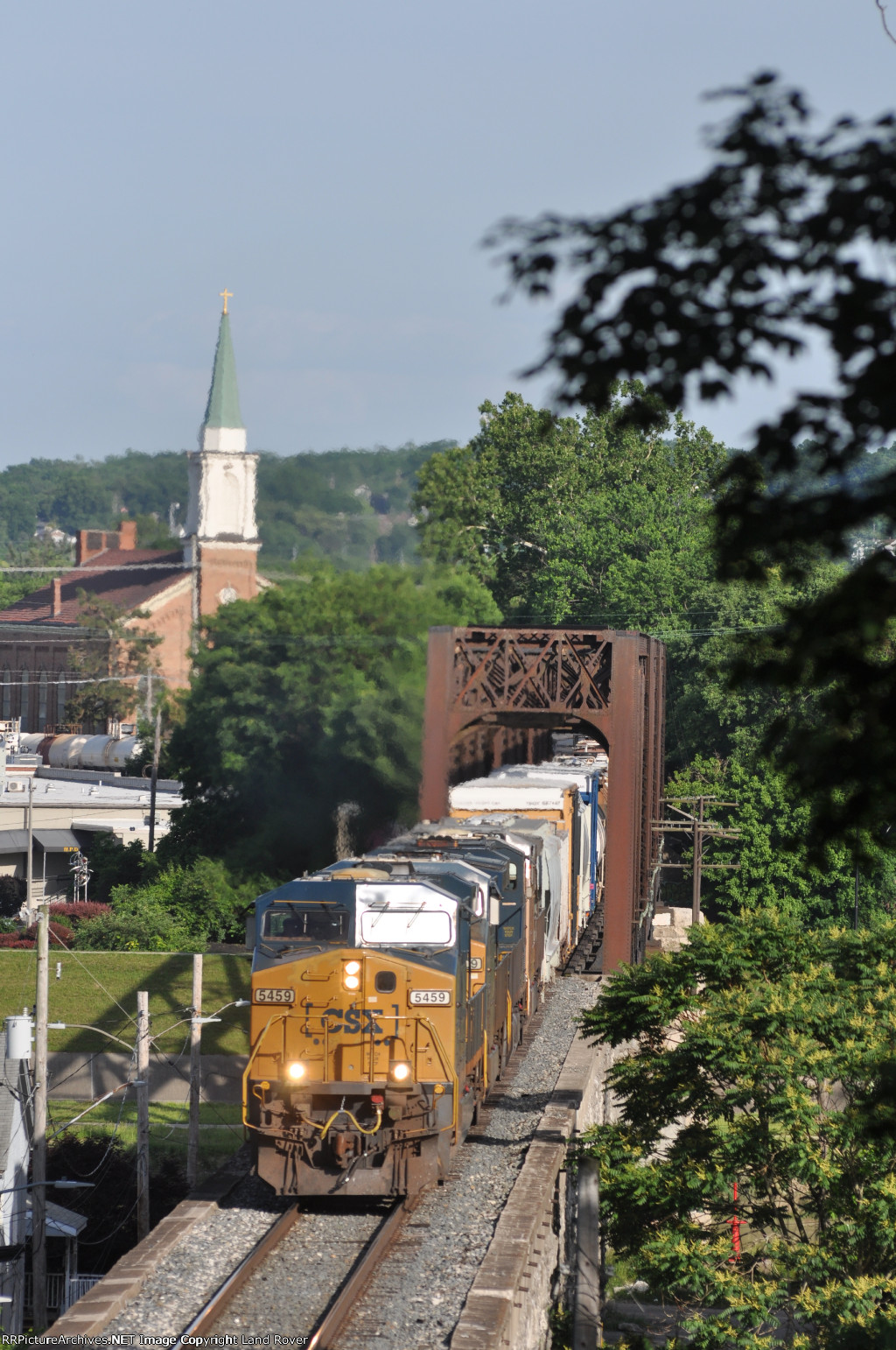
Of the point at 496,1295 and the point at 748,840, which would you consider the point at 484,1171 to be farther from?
the point at 748,840

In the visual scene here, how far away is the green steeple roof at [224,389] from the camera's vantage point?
70.8 metres

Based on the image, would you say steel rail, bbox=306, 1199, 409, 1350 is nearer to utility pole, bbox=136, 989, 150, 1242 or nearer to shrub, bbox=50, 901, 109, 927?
utility pole, bbox=136, 989, 150, 1242

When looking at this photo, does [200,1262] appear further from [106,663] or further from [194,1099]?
[106,663]

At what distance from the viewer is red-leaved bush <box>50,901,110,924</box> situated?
2374 inches

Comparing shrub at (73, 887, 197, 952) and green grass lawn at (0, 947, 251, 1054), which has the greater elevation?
green grass lawn at (0, 947, 251, 1054)

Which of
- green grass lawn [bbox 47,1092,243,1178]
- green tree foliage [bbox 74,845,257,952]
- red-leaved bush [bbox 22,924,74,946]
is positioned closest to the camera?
green grass lawn [bbox 47,1092,243,1178]

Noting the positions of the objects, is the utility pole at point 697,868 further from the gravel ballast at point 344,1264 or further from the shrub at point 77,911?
the gravel ballast at point 344,1264

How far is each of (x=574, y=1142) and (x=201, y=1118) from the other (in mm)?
17891

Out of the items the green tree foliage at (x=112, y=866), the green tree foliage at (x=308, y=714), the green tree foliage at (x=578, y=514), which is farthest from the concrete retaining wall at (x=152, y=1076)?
the green tree foliage at (x=578, y=514)

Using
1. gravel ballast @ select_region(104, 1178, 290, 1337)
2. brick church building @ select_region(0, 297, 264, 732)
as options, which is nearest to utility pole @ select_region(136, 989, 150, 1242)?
gravel ballast @ select_region(104, 1178, 290, 1337)

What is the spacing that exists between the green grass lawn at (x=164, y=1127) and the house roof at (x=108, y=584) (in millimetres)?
47750

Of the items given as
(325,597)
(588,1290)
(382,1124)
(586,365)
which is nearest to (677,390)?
(586,365)

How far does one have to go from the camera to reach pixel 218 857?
6244cm

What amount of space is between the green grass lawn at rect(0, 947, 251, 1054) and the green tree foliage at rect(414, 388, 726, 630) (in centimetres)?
3426
